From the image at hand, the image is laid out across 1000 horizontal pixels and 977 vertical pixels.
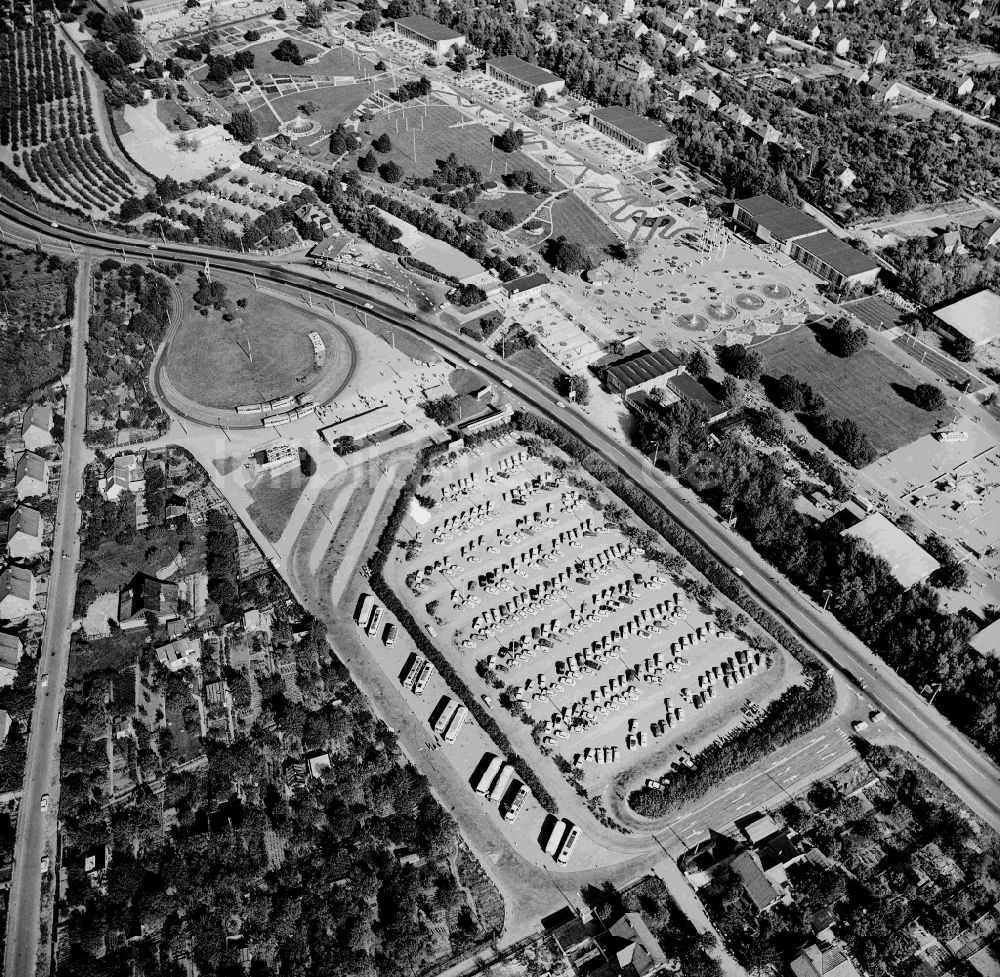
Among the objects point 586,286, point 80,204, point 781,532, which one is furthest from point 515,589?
point 80,204

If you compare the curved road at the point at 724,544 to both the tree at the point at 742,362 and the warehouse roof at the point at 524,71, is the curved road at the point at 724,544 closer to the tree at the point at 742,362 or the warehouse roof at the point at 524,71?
the tree at the point at 742,362

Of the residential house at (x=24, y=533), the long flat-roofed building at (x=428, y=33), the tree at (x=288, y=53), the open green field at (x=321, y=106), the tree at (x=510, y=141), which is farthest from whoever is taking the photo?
the long flat-roofed building at (x=428, y=33)

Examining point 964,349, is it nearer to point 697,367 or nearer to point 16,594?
point 697,367

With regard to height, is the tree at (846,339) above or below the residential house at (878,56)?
below

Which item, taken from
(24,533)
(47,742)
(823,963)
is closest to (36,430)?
(24,533)

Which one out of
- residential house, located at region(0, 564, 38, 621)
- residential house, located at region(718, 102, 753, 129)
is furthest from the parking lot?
residential house, located at region(718, 102, 753, 129)

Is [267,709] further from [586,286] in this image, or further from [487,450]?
[586,286]

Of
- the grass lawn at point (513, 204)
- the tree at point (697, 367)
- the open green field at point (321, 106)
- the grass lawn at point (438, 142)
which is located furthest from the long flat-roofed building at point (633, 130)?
the tree at point (697, 367)
